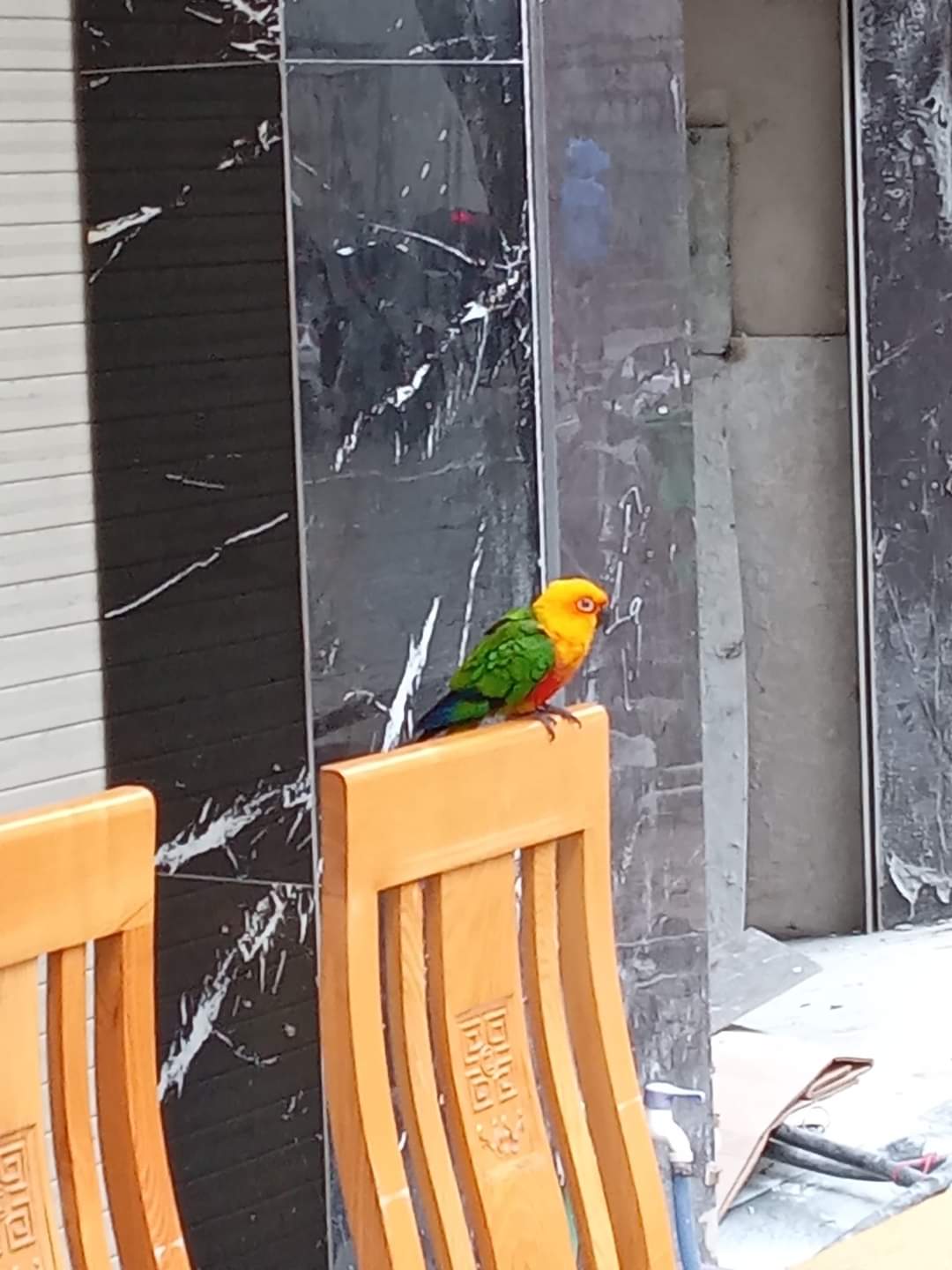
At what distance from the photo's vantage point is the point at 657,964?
8.68ft

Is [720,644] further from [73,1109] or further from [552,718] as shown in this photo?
[73,1109]

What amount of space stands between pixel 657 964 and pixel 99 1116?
1.47 metres

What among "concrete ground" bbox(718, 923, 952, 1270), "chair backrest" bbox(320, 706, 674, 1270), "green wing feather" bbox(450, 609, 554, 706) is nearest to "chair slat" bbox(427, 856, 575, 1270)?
"chair backrest" bbox(320, 706, 674, 1270)

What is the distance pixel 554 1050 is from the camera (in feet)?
4.75

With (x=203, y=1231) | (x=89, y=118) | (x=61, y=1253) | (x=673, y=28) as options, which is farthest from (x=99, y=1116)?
(x=673, y=28)

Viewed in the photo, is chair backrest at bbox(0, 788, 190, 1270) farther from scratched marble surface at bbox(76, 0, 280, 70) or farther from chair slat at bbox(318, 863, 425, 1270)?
scratched marble surface at bbox(76, 0, 280, 70)

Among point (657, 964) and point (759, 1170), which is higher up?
point (657, 964)

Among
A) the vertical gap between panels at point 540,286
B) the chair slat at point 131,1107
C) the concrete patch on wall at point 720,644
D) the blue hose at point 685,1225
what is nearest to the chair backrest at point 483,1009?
the chair slat at point 131,1107

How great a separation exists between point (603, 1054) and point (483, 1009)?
124 mm

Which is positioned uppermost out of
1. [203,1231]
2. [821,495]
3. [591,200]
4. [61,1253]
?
[591,200]

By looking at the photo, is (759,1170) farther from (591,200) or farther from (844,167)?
(844,167)

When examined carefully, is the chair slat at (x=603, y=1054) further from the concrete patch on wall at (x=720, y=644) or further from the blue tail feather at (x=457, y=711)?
the concrete patch on wall at (x=720, y=644)

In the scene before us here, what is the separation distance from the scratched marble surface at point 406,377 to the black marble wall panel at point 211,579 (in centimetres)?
4

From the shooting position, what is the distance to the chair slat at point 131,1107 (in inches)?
49.1
